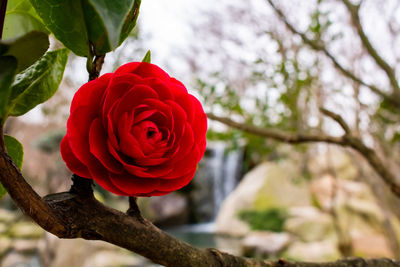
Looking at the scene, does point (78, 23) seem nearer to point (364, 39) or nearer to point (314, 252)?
point (364, 39)

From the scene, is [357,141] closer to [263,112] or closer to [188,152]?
[188,152]

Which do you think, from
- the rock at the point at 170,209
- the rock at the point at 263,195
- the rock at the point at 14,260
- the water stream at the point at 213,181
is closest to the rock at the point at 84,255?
the rock at the point at 14,260

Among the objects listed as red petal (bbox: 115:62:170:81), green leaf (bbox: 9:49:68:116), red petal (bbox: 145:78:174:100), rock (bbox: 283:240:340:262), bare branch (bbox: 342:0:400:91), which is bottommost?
rock (bbox: 283:240:340:262)

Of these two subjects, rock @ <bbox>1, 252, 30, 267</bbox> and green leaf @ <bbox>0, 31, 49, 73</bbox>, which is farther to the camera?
rock @ <bbox>1, 252, 30, 267</bbox>

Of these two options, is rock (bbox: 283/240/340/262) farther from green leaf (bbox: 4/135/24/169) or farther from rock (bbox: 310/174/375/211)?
green leaf (bbox: 4/135/24/169)

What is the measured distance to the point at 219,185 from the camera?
11469 millimetres

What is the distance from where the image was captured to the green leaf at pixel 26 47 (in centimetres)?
28

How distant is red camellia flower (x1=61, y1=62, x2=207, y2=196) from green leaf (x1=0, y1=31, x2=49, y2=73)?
0.18 ft

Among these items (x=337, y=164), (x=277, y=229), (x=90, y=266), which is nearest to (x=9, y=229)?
(x=90, y=266)

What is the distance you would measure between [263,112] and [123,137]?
199 centimetres

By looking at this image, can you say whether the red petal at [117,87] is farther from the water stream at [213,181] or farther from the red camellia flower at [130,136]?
the water stream at [213,181]

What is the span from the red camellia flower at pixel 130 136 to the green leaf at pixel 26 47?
0.05 m

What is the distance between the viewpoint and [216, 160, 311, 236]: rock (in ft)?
30.1

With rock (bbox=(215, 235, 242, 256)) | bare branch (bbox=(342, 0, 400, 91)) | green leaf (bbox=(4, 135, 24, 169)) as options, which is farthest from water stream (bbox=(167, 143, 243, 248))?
green leaf (bbox=(4, 135, 24, 169))
